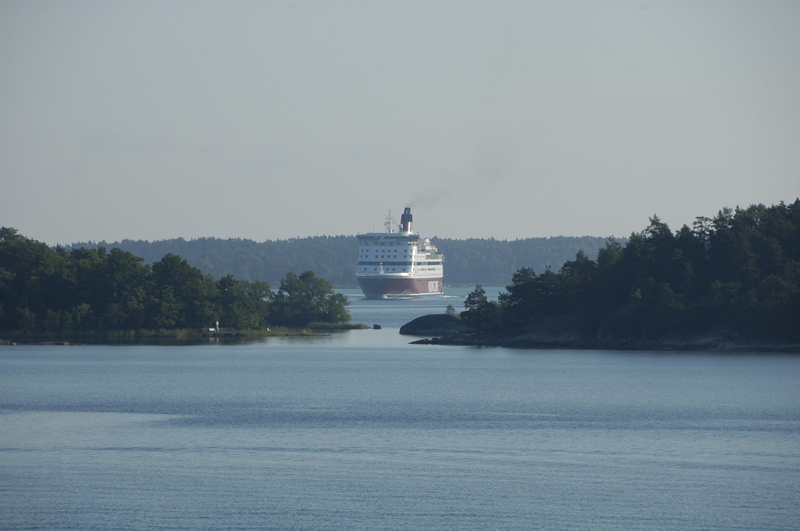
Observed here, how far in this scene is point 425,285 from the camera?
557 ft

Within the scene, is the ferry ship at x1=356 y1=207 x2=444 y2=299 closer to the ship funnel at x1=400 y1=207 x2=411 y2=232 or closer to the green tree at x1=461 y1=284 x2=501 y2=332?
the ship funnel at x1=400 y1=207 x2=411 y2=232

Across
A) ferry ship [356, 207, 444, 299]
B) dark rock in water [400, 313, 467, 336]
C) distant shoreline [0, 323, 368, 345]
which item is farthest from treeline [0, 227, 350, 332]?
ferry ship [356, 207, 444, 299]

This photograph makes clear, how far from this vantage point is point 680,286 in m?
70.7

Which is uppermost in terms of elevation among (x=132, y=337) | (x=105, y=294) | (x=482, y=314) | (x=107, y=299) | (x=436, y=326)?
(x=105, y=294)

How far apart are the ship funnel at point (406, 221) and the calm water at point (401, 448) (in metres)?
115

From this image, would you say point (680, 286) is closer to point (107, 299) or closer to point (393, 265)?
point (107, 299)

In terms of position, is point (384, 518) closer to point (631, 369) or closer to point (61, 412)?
point (61, 412)

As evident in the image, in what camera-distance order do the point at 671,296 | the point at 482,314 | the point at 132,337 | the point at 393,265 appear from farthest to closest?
the point at 393,265
the point at 132,337
the point at 482,314
the point at 671,296

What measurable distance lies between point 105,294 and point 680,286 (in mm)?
48851

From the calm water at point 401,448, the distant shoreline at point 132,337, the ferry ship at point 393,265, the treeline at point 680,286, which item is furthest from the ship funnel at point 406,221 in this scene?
the calm water at point 401,448

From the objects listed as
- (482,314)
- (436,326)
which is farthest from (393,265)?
(482,314)

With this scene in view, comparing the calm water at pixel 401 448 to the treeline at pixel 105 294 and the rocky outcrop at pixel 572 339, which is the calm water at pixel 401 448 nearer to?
the rocky outcrop at pixel 572 339

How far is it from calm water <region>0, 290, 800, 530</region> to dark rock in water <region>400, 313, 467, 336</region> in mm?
28982

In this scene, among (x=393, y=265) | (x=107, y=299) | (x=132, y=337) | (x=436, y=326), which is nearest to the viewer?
(x=132, y=337)
